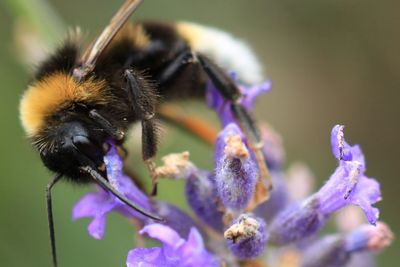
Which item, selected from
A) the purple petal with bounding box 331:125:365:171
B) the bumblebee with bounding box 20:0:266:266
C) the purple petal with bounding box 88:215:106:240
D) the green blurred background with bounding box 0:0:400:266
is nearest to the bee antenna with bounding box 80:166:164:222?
the bumblebee with bounding box 20:0:266:266

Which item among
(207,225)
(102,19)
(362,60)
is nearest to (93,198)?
(207,225)

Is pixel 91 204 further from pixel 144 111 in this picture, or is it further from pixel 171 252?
pixel 171 252

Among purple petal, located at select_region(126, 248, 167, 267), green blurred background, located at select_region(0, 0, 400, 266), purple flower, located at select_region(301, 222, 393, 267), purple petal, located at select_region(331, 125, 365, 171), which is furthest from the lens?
green blurred background, located at select_region(0, 0, 400, 266)

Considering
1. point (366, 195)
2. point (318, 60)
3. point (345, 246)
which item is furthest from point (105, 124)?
point (318, 60)

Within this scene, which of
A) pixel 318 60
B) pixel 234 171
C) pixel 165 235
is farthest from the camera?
pixel 318 60

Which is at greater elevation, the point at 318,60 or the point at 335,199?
the point at 318,60

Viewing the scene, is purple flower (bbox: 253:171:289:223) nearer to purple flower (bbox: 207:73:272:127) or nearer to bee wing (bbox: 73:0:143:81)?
purple flower (bbox: 207:73:272:127)
